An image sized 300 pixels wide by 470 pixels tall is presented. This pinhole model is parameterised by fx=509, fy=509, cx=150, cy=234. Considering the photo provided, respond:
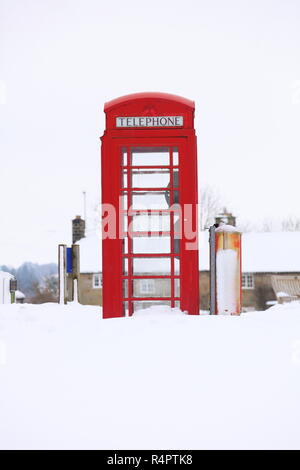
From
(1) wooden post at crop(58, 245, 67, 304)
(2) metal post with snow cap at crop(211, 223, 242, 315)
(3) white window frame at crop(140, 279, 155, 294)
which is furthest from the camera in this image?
(3) white window frame at crop(140, 279, 155, 294)

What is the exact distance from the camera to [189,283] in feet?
18.8

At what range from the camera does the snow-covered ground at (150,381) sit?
10.5 feet

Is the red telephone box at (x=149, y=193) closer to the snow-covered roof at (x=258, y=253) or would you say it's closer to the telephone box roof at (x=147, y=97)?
the telephone box roof at (x=147, y=97)

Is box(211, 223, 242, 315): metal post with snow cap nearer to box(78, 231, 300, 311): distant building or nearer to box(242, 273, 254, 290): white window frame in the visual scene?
box(78, 231, 300, 311): distant building

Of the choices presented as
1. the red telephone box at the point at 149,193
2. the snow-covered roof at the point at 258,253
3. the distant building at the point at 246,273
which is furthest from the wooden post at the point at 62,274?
the snow-covered roof at the point at 258,253

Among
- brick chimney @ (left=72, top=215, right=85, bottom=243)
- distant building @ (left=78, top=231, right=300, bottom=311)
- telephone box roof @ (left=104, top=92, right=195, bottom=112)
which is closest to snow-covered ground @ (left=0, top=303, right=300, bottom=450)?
telephone box roof @ (left=104, top=92, right=195, bottom=112)

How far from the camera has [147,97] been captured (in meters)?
6.00

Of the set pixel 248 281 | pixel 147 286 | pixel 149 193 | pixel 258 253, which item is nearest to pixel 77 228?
pixel 147 286

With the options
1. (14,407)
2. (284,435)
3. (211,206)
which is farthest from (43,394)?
(211,206)

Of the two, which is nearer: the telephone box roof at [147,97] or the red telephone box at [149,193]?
→ the red telephone box at [149,193]

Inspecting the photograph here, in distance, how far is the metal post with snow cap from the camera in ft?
19.4

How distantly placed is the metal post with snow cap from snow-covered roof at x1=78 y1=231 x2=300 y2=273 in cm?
1813

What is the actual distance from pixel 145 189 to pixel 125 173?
0.41m
